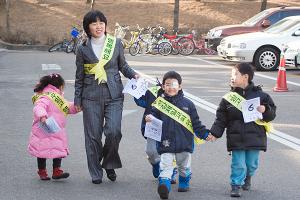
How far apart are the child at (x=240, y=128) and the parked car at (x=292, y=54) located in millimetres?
11848

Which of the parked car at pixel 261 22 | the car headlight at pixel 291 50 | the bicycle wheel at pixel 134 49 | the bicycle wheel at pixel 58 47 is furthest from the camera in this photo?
the bicycle wheel at pixel 58 47

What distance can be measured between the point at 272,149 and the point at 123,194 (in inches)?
114

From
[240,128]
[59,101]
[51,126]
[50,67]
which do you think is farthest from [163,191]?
[50,67]

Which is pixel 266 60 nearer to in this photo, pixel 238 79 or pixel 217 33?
pixel 217 33

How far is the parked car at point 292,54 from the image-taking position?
58.7 ft

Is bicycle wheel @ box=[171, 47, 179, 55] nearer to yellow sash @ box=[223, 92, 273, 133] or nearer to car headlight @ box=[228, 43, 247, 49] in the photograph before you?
car headlight @ box=[228, 43, 247, 49]

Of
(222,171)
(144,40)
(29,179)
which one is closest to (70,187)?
(29,179)

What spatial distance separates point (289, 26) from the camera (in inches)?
858

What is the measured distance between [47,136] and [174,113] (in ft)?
4.42

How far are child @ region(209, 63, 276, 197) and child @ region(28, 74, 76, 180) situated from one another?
153 cm

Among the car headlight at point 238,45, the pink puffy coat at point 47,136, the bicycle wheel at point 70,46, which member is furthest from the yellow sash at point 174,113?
the bicycle wheel at point 70,46

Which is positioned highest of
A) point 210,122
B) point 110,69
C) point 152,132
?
point 110,69

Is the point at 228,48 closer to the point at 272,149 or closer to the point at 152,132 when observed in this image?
the point at 272,149

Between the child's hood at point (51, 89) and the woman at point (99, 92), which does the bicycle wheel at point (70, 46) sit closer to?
the child's hood at point (51, 89)
